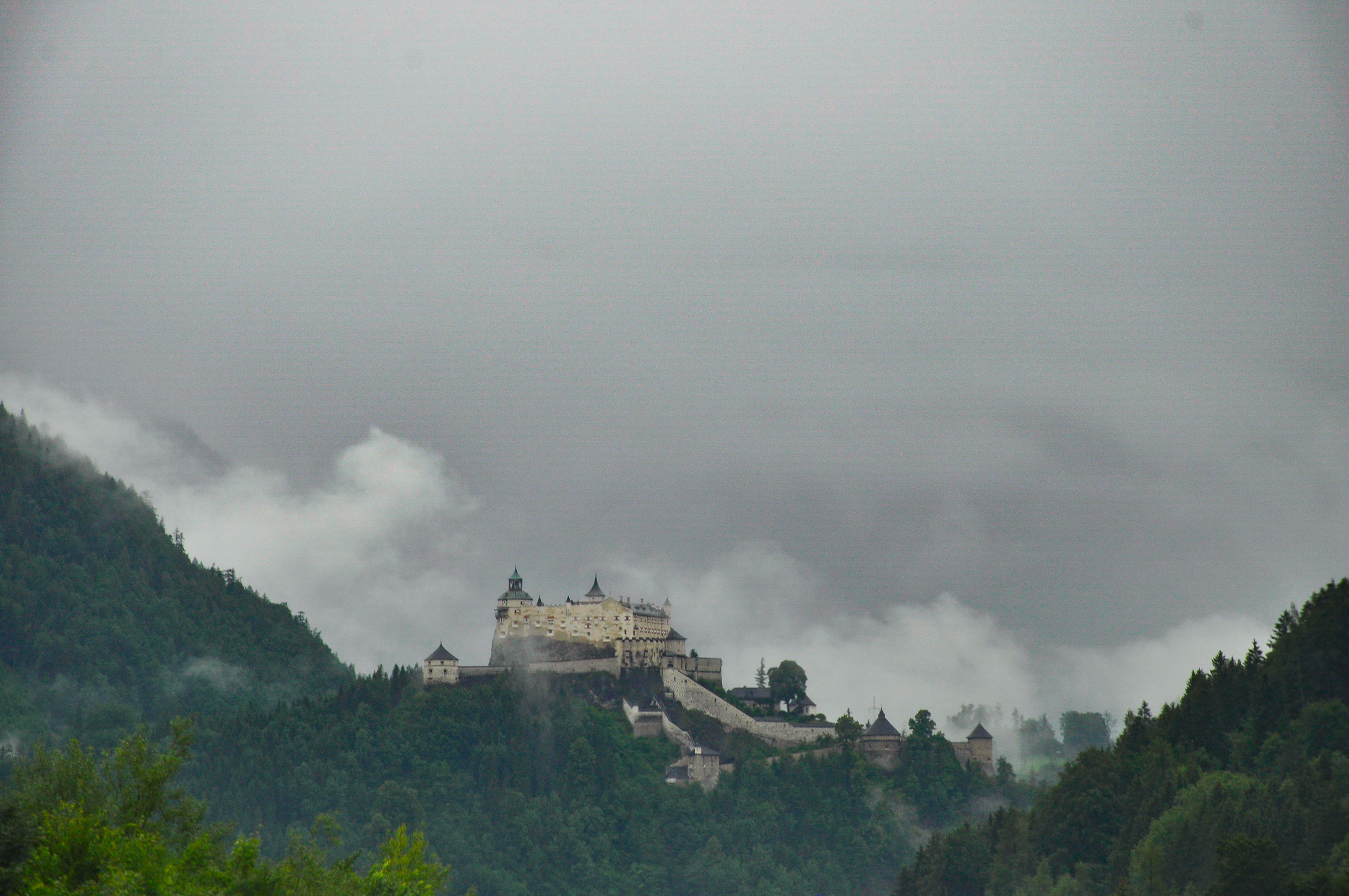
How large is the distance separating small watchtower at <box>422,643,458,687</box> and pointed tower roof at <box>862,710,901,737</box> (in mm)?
33637

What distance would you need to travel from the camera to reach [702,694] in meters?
140

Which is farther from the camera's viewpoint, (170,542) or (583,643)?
(170,542)

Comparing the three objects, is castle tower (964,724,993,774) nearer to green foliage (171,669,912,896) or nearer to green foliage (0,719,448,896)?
green foliage (171,669,912,896)

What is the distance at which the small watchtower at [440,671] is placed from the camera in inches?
5561

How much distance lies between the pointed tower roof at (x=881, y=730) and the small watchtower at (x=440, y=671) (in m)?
33.6

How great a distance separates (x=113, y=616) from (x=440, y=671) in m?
44.1

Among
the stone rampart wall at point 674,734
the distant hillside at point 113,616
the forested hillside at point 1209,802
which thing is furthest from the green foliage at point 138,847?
the distant hillside at point 113,616

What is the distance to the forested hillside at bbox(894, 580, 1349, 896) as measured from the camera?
68688 mm

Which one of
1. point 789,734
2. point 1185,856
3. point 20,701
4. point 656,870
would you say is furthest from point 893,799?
point 20,701

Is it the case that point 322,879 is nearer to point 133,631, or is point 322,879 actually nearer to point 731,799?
point 731,799

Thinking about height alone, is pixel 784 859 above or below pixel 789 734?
below

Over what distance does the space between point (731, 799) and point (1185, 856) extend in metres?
63.2

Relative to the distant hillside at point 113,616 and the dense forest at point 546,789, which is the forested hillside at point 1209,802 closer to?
the dense forest at point 546,789

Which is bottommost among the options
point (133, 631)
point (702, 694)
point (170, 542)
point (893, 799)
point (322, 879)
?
point (322, 879)
